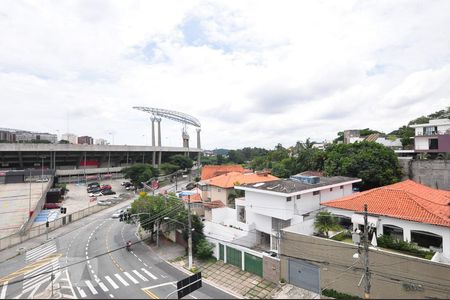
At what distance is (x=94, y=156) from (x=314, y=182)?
8625 cm

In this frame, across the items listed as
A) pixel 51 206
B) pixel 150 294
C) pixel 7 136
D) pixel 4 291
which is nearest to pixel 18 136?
pixel 7 136

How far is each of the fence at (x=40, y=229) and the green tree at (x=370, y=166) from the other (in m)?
43.6

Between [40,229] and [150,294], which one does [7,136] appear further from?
[150,294]

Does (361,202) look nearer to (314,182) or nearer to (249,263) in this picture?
(314,182)

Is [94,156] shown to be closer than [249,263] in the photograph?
No

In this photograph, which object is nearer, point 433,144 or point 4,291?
point 4,291

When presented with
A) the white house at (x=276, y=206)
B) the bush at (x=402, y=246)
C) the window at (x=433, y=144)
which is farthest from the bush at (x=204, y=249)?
the window at (x=433, y=144)

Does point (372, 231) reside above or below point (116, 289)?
above

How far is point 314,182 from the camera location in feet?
114

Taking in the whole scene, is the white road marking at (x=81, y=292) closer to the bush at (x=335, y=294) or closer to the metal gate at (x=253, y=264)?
the metal gate at (x=253, y=264)

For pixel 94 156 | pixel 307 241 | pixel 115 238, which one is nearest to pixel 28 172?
pixel 94 156

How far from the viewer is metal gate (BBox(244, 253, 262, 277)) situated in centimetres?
2594

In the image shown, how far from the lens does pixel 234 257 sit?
28297mm

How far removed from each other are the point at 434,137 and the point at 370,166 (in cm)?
1791
